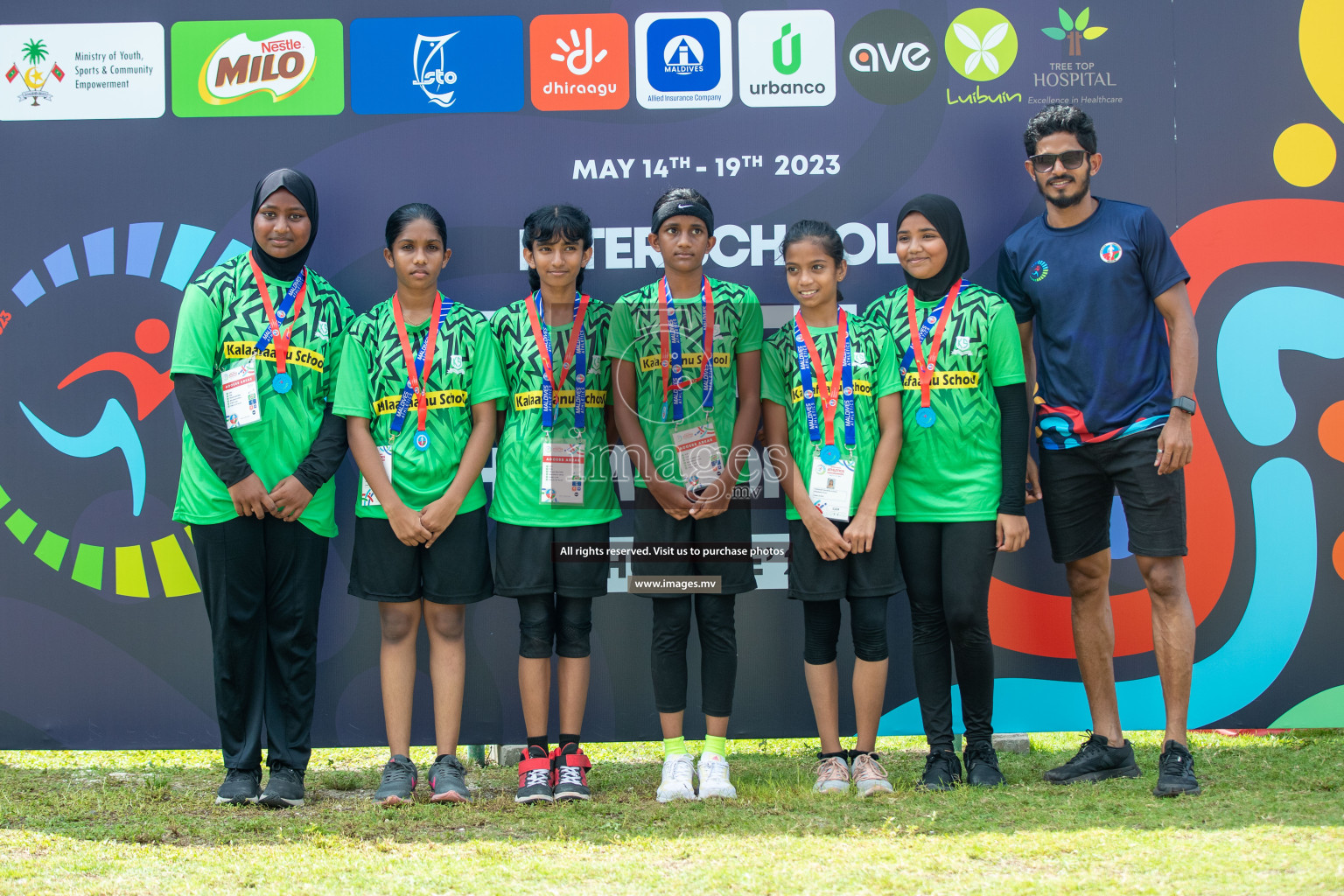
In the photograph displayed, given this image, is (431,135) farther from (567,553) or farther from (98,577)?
(98,577)

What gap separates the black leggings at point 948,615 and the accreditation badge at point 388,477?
1.74 meters

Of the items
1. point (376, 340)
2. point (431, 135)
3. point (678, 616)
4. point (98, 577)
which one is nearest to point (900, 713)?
point (678, 616)

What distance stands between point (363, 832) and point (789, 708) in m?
1.73

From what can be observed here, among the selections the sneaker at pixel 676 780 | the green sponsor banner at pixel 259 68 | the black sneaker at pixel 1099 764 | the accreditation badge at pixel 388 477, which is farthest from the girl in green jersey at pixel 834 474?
the green sponsor banner at pixel 259 68

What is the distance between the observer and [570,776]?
3.37 m

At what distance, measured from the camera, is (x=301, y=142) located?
4.04 metres

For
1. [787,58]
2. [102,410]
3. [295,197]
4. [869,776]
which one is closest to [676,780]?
[869,776]

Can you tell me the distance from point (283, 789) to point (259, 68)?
2.75m

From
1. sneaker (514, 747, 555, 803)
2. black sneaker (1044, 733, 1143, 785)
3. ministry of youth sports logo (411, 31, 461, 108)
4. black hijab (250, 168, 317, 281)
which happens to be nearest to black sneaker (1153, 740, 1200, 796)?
black sneaker (1044, 733, 1143, 785)

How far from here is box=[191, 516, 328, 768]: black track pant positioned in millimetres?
3375

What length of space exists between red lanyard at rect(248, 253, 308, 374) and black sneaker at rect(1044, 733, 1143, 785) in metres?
3.00

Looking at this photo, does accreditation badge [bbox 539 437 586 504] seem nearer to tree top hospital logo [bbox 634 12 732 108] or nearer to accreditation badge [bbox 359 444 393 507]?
accreditation badge [bbox 359 444 393 507]

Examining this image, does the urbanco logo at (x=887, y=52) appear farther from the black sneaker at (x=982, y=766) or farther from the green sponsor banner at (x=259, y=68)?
the black sneaker at (x=982, y=766)

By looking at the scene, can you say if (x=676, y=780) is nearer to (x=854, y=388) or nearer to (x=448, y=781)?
(x=448, y=781)
